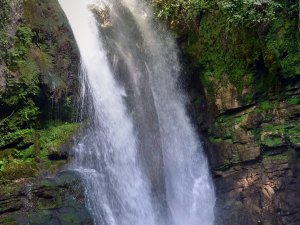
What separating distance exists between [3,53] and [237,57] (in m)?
6.49

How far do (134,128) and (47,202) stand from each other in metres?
3.68

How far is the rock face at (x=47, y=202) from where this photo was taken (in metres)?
7.64

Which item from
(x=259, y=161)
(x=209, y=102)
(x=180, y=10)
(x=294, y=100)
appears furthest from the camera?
(x=180, y=10)

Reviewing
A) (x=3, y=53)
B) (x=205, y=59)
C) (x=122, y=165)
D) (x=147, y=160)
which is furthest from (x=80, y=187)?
(x=205, y=59)

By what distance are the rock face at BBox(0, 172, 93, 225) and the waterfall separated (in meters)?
0.34

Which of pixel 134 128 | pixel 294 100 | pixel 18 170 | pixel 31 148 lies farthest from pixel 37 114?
pixel 294 100

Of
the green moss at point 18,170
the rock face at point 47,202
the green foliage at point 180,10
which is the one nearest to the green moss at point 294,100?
the green foliage at point 180,10

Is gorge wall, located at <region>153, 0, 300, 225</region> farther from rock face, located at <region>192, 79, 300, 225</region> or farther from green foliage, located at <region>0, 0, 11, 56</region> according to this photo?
green foliage, located at <region>0, 0, 11, 56</region>

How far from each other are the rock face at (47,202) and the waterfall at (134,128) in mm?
341

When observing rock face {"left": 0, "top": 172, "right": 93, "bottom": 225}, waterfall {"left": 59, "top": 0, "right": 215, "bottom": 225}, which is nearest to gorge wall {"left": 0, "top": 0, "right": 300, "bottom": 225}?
rock face {"left": 0, "top": 172, "right": 93, "bottom": 225}

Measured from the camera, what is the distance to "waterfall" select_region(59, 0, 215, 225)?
31.8ft

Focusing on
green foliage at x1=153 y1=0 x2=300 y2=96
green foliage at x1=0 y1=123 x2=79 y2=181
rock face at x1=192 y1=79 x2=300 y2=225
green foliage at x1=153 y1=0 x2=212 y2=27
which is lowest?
rock face at x1=192 y1=79 x2=300 y2=225

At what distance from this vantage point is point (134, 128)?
1112 cm

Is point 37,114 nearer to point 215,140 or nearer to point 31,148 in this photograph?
point 31,148
